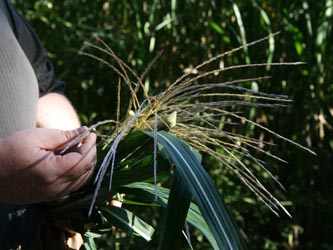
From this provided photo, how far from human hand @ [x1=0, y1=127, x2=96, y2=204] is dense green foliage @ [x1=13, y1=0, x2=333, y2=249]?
5.09ft

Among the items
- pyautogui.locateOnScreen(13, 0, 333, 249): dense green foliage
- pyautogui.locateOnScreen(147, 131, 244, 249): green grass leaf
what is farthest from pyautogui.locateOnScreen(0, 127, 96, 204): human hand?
pyautogui.locateOnScreen(13, 0, 333, 249): dense green foliage

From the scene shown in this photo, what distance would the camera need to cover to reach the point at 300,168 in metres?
2.81

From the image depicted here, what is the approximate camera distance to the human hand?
101 centimetres

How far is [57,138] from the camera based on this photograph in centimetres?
104

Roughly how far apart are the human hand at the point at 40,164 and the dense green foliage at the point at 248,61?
61.1 inches

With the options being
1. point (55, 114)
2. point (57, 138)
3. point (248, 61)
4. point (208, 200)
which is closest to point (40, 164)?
point (57, 138)

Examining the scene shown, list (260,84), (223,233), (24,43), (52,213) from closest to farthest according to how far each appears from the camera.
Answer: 1. (223,233)
2. (52,213)
3. (24,43)
4. (260,84)

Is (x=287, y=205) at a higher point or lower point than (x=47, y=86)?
lower

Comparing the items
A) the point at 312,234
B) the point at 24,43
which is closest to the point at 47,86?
the point at 24,43

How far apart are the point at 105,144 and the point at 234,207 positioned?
5.60 feet

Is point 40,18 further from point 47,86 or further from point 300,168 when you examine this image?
point 47,86

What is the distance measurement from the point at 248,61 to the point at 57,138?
62.1 inches

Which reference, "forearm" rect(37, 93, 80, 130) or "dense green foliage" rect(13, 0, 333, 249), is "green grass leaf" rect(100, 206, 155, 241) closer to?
"forearm" rect(37, 93, 80, 130)

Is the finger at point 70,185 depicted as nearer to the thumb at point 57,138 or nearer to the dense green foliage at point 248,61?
the thumb at point 57,138
